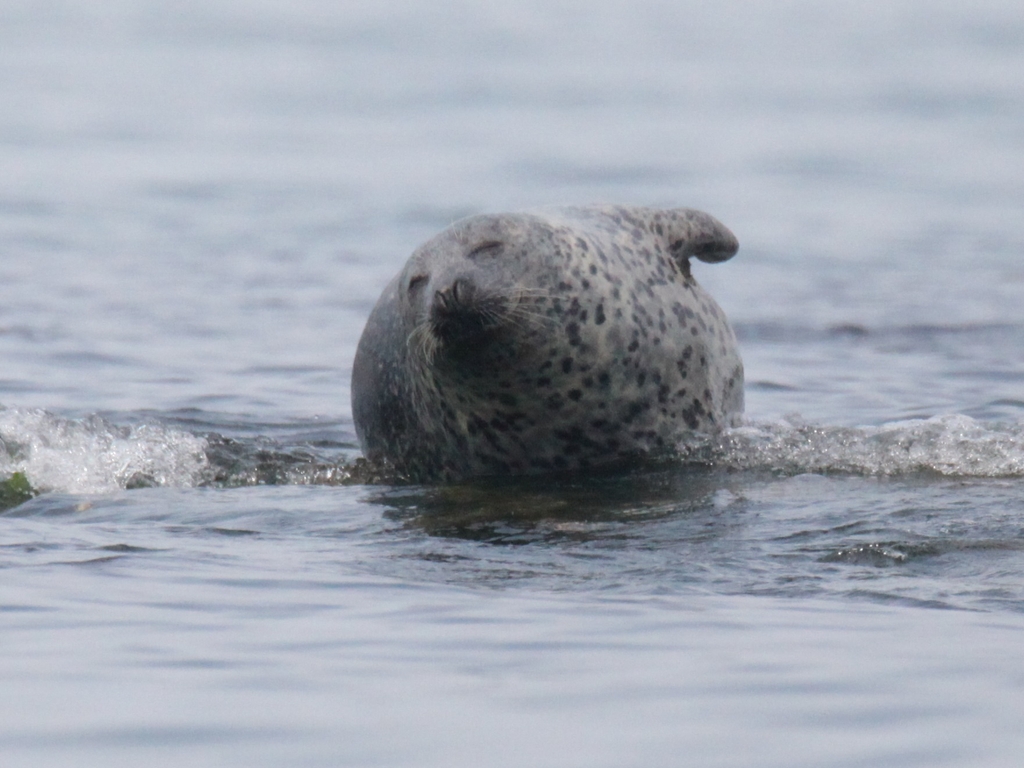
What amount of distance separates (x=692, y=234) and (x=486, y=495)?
1650 millimetres

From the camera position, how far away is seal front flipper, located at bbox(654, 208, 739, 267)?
8.62 metres

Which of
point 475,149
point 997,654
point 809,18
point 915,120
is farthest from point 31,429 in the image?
point 809,18

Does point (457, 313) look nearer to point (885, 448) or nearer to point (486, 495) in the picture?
point (486, 495)

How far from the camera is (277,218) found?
20.3 m

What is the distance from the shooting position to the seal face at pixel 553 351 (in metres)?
7.82

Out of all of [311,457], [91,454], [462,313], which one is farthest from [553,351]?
[91,454]

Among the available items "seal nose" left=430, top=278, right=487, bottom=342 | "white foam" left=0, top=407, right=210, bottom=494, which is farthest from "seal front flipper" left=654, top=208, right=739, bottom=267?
"white foam" left=0, top=407, right=210, bottom=494

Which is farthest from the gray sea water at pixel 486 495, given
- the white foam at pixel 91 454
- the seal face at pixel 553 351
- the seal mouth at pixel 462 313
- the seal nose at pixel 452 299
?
the seal nose at pixel 452 299

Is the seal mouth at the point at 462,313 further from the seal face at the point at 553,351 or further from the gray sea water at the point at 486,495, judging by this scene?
the gray sea water at the point at 486,495

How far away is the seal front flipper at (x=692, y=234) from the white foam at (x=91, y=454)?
218cm

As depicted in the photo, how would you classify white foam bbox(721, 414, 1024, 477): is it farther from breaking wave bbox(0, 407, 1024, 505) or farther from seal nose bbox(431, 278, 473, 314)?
seal nose bbox(431, 278, 473, 314)

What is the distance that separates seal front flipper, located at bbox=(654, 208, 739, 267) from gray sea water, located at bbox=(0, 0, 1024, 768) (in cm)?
83

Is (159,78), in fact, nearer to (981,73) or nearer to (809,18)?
(981,73)

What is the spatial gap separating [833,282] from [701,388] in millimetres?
8029
